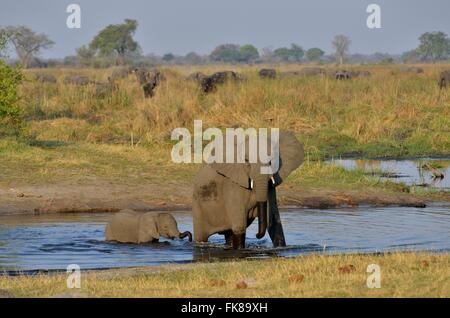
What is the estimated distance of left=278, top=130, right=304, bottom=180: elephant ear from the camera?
12.5 meters

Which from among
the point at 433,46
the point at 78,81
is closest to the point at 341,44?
the point at 433,46

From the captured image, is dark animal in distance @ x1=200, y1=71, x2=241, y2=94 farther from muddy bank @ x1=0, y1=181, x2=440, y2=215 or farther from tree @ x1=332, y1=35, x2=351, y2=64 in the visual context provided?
tree @ x1=332, y1=35, x2=351, y2=64

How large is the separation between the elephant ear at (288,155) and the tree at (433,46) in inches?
3718

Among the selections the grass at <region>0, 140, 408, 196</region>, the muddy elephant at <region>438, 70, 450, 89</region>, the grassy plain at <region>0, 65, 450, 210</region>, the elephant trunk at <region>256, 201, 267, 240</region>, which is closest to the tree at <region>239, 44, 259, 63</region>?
the muddy elephant at <region>438, 70, 450, 89</region>

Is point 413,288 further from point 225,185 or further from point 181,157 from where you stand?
point 181,157

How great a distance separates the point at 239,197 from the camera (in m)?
12.3

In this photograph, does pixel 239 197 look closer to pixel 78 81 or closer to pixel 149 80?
pixel 149 80

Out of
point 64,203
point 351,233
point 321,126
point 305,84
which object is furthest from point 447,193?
point 305,84

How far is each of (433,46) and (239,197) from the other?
95.6 m

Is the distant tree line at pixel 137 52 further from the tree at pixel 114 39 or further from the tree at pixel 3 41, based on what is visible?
the tree at pixel 3 41

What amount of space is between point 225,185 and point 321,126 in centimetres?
1293

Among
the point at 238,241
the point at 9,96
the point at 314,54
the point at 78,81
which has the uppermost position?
the point at 9,96

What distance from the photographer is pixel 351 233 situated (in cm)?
1395

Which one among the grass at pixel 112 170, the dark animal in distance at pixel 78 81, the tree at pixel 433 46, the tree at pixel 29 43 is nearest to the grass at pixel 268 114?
the grass at pixel 112 170
